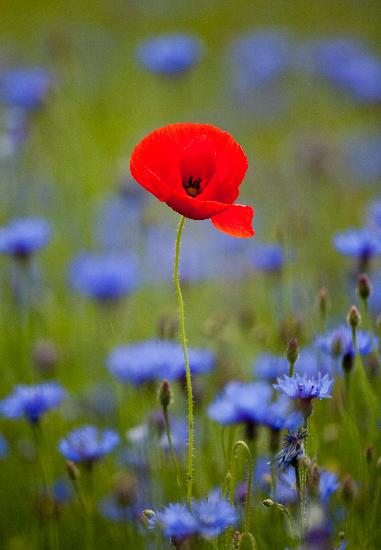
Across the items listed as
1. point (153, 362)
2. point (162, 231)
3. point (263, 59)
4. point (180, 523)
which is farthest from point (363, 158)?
point (180, 523)

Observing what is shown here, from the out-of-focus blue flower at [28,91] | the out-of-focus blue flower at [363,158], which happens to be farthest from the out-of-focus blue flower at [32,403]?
the out-of-focus blue flower at [363,158]

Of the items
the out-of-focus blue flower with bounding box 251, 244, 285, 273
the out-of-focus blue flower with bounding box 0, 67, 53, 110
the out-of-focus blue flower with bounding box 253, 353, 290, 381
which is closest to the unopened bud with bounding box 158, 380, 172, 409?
the out-of-focus blue flower with bounding box 253, 353, 290, 381

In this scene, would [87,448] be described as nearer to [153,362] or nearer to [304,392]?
[153,362]

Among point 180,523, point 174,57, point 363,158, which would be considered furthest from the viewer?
point 363,158

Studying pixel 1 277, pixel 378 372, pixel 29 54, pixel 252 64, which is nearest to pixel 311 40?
pixel 252 64

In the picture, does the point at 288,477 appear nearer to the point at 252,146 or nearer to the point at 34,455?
the point at 34,455

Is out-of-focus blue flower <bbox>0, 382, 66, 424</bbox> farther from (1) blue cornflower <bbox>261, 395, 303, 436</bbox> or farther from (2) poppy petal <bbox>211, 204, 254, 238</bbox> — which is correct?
(2) poppy petal <bbox>211, 204, 254, 238</bbox>

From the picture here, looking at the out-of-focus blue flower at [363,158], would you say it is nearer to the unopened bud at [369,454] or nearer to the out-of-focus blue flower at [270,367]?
the out-of-focus blue flower at [270,367]
